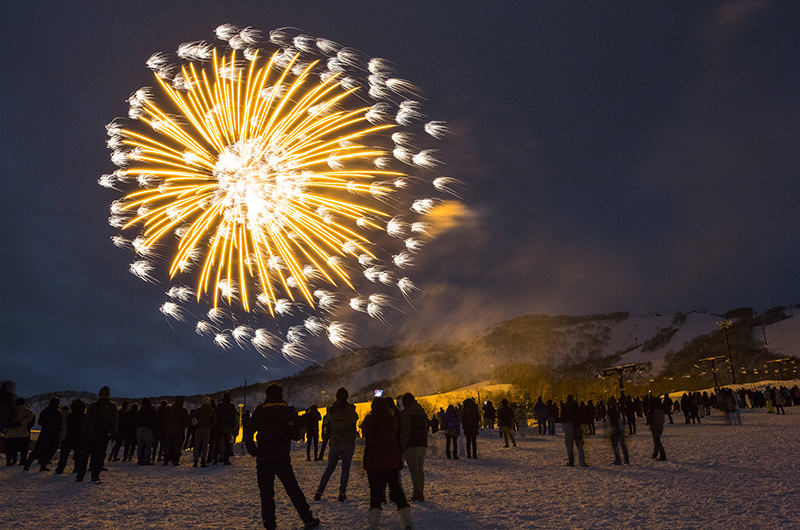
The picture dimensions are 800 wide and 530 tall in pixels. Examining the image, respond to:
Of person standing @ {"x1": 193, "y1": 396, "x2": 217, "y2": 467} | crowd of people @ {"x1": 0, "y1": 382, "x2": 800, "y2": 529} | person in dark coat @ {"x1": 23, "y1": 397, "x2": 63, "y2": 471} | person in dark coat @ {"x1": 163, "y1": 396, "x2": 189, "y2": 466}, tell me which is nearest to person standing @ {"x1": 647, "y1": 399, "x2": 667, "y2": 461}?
crowd of people @ {"x1": 0, "y1": 382, "x2": 800, "y2": 529}

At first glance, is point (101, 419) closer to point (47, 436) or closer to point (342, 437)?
point (47, 436)

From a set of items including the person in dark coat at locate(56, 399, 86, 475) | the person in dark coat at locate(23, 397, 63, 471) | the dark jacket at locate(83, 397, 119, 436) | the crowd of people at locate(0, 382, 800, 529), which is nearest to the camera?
the crowd of people at locate(0, 382, 800, 529)

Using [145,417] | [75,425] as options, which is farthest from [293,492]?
[145,417]

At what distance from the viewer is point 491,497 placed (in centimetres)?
886

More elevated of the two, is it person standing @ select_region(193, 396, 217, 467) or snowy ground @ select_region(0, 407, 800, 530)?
→ person standing @ select_region(193, 396, 217, 467)

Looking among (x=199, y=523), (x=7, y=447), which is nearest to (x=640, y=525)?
(x=199, y=523)

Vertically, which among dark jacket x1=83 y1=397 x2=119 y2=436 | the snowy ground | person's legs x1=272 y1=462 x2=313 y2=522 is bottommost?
the snowy ground

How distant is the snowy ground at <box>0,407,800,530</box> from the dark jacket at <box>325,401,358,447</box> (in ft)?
3.22

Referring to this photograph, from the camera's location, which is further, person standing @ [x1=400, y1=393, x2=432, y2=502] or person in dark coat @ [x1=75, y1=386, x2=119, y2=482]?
person in dark coat @ [x1=75, y1=386, x2=119, y2=482]

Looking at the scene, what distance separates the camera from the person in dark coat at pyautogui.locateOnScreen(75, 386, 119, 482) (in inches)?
438

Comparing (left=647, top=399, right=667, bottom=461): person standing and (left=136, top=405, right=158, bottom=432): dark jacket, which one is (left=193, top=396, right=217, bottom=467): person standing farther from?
(left=647, top=399, right=667, bottom=461): person standing

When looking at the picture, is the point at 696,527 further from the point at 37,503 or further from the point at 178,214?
the point at 178,214

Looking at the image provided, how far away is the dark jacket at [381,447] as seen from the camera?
6.66m

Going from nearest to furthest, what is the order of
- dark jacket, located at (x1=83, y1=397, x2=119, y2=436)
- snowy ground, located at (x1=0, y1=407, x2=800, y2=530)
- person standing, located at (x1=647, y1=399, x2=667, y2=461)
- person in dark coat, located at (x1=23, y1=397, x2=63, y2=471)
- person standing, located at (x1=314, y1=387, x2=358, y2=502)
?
snowy ground, located at (x1=0, y1=407, x2=800, y2=530)
person standing, located at (x1=314, y1=387, x2=358, y2=502)
dark jacket, located at (x1=83, y1=397, x2=119, y2=436)
person standing, located at (x1=647, y1=399, x2=667, y2=461)
person in dark coat, located at (x1=23, y1=397, x2=63, y2=471)
